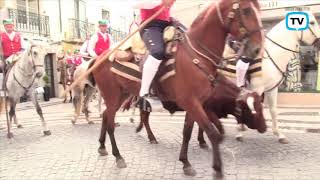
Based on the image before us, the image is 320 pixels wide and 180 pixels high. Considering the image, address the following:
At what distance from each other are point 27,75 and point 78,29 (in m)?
16.1

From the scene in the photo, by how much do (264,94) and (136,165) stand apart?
3045mm

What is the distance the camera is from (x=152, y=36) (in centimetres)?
534

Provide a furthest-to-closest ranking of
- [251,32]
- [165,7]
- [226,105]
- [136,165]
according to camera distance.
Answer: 1. [226,105]
2. [136,165]
3. [165,7]
4. [251,32]

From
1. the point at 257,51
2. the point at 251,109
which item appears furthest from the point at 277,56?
the point at 257,51

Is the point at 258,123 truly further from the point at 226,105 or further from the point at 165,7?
the point at 165,7

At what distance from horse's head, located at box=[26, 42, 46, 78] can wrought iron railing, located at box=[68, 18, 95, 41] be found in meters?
15.0

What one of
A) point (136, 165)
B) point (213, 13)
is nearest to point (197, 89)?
point (213, 13)

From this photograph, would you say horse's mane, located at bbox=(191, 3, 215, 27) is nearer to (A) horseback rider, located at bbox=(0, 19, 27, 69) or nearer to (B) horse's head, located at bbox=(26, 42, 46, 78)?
(B) horse's head, located at bbox=(26, 42, 46, 78)

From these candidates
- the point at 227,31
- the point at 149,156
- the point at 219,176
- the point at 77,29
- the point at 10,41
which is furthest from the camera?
the point at 77,29

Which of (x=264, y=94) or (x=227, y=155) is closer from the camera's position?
(x=227, y=155)

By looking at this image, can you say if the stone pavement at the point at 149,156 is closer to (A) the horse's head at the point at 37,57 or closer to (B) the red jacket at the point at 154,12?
(A) the horse's head at the point at 37,57

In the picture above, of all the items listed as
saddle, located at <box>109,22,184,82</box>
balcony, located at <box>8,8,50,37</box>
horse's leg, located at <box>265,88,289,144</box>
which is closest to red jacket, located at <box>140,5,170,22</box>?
saddle, located at <box>109,22,184,82</box>

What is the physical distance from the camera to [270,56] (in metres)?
7.24

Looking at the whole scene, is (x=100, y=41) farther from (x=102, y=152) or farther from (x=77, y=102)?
(x=102, y=152)
